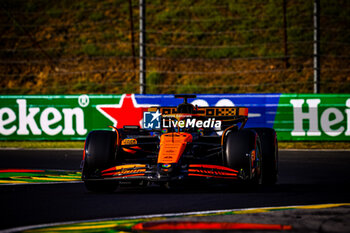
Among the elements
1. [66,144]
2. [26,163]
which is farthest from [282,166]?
[66,144]

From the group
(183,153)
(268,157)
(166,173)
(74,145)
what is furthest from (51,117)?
(166,173)

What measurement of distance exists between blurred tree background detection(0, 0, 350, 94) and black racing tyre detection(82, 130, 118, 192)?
1861 cm

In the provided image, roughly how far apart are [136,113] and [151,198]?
975 centimetres

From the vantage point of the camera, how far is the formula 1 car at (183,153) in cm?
877

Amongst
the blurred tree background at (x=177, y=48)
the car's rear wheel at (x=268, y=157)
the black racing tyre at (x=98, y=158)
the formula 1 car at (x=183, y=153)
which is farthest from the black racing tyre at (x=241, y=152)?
the blurred tree background at (x=177, y=48)

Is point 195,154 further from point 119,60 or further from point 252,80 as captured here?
point 119,60

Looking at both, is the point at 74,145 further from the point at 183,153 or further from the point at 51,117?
the point at 183,153

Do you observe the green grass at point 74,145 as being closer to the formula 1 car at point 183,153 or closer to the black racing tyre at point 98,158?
the formula 1 car at point 183,153

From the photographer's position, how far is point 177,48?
32.8 m

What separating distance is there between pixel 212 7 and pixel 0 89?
38.7ft

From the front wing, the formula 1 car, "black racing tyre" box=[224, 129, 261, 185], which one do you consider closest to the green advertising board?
the formula 1 car

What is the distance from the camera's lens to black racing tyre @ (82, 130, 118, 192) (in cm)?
913

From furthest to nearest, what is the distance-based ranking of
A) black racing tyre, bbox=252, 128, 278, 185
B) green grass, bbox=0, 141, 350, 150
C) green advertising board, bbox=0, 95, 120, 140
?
green advertising board, bbox=0, 95, 120, 140 → green grass, bbox=0, 141, 350, 150 → black racing tyre, bbox=252, 128, 278, 185

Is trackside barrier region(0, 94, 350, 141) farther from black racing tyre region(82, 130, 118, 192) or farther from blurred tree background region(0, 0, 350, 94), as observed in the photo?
blurred tree background region(0, 0, 350, 94)
